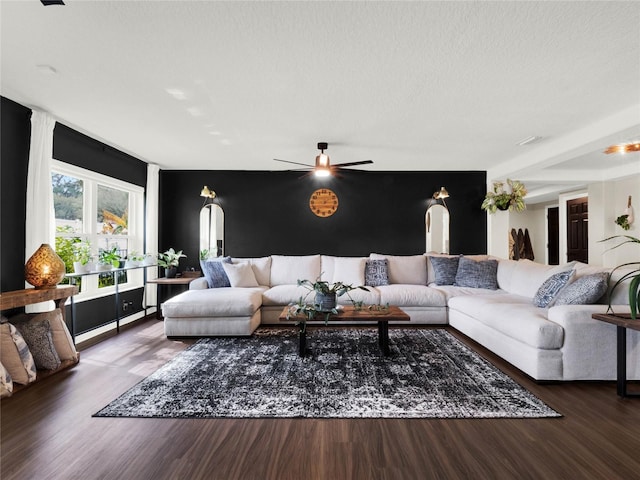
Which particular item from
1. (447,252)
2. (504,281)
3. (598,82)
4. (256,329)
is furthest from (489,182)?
(256,329)

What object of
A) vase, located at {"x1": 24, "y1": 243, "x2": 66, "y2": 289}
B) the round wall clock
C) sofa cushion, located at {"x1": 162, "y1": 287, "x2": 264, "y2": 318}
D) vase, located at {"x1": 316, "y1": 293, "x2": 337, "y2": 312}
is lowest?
sofa cushion, located at {"x1": 162, "y1": 287, "x2": 264, "y2": 318}

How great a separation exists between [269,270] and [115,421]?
340cm

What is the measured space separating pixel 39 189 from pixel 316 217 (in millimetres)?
3959

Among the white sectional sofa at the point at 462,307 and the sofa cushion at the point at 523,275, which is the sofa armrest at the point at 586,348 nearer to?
the white sectional sofa at the point at 462,307

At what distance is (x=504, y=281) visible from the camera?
4.75 m

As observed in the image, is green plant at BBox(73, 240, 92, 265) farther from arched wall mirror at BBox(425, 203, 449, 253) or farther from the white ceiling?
arched wall mirror at BBox(425, 203, 449, 253)

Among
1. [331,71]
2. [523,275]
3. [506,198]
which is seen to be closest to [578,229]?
[506,198]

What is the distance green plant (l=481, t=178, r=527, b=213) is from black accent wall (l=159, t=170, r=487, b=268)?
0.34m

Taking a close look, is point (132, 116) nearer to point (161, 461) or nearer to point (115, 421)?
point (115, 421)

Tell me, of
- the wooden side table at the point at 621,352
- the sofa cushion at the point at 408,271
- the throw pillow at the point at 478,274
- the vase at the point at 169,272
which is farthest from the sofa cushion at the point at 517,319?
the vase at the point at 169,272

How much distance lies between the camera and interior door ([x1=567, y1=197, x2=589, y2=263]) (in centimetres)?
767

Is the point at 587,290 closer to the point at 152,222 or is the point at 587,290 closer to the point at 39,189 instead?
the point at 39,189

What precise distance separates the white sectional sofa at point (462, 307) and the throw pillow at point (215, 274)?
0.19 ft

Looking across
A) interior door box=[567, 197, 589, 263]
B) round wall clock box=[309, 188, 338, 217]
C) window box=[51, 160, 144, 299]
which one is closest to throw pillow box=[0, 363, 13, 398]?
window box=[51, 160, 144, 299]
